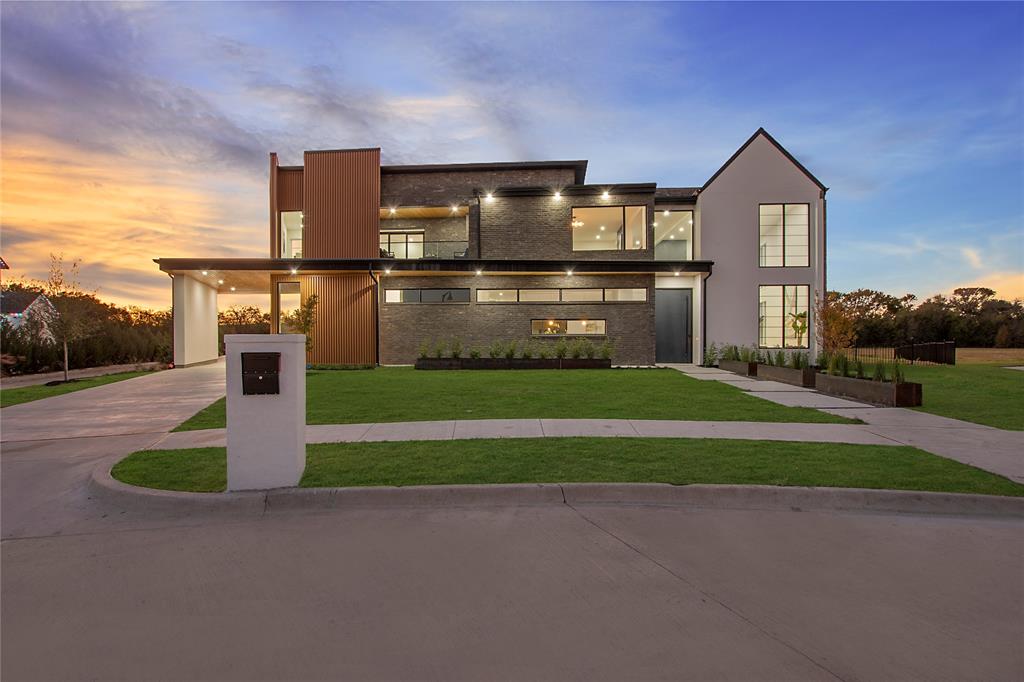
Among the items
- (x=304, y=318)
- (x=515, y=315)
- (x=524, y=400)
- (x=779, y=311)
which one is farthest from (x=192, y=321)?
(x=779, y=311)

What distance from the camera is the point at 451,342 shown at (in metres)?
22.5

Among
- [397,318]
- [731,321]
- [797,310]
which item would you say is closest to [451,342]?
[397,318]

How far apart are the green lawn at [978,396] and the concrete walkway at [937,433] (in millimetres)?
652

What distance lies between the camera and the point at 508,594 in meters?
3.34

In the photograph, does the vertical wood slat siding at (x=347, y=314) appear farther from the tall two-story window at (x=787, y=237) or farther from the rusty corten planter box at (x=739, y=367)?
the tall two-story window at (x=787, y=237)

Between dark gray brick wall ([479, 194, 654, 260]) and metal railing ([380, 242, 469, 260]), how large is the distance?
2113 mm

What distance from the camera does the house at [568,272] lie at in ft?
74.8

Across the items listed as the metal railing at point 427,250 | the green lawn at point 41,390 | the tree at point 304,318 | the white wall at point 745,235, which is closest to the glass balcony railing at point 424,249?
the metal railing at point 427,250

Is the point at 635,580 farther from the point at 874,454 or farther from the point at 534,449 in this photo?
the point at 874,454

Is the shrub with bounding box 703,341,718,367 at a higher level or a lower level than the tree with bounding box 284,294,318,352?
lower

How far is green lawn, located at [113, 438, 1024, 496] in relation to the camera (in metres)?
5.45

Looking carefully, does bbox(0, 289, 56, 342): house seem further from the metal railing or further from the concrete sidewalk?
the concrete sidewalk

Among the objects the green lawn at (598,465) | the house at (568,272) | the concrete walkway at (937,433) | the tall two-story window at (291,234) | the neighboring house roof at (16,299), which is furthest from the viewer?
the neighboring house roof at (16,299)

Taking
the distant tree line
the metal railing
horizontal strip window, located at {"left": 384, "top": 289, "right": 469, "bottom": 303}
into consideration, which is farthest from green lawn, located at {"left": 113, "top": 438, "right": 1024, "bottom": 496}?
the distant tree line
